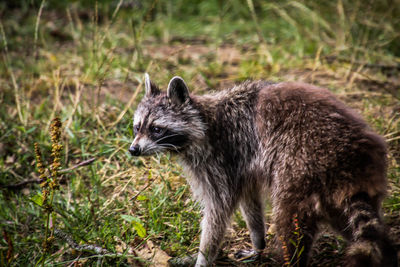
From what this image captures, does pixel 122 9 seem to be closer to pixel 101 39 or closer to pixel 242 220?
pixel 101 39

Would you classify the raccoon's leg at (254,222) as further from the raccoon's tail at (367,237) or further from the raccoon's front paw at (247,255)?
the raccoon's tail at (367,237)

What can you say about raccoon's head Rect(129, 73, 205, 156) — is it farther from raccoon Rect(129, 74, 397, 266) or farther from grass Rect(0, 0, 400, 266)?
grass Rect(0, 0, 400, 266)

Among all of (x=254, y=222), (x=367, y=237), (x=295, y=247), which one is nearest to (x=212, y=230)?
(x=254, y=222)

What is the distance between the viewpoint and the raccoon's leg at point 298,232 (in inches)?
114

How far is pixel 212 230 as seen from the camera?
11.5 feet

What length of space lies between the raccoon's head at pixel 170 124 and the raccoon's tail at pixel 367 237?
1340 mm

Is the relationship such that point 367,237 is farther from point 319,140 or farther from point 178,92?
point 178,92

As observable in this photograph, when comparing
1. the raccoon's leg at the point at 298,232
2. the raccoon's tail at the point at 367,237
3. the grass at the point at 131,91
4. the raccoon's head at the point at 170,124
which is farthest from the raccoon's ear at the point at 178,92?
the raccoon's tail at the point at 367,237

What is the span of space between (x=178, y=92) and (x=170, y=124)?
0.28 metres

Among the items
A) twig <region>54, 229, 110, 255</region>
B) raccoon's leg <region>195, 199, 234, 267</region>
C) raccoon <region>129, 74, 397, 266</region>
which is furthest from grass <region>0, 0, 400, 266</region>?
raccoon <region>129, 74, 397, 266</region>

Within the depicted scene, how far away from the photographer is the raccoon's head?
358 centimetres

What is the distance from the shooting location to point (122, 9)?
8.73 metres

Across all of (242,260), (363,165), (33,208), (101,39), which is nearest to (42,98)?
(101,39)

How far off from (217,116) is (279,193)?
91 cm
